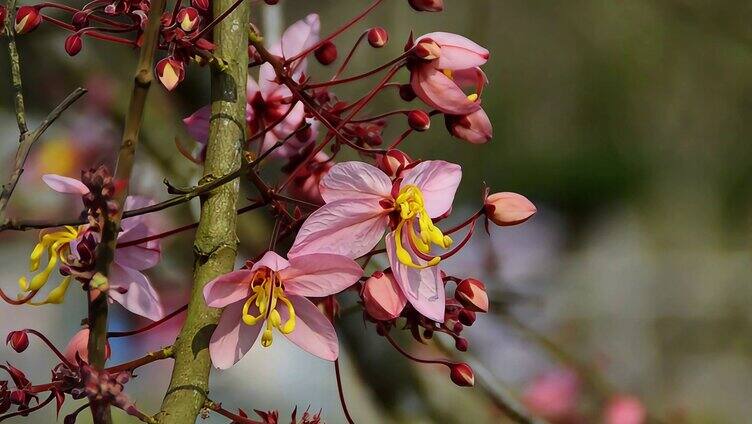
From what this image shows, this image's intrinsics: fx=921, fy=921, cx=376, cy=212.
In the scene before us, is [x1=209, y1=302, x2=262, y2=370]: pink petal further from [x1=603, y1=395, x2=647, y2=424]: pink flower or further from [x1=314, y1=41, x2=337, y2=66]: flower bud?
[x1=603, y1=395, x2=647, y2=424]: pink flower

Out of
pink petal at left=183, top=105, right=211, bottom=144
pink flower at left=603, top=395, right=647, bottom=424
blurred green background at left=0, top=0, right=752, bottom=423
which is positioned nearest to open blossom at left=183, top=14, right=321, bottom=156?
pink petal at left=183, top=105, right=211, bottom=144

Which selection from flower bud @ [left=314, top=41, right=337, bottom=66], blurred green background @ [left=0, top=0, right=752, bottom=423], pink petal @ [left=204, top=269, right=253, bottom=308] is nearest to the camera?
pink petal @ [left=204, top=269, right=253, bottom=308]

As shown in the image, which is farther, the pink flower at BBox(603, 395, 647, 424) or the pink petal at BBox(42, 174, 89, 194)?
the pink flower at BBox(603, 395, 647, 424)

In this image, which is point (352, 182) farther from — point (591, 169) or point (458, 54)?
point (591, 169)

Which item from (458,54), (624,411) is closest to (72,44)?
(458,54)

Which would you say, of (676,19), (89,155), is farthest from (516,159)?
(89,155)

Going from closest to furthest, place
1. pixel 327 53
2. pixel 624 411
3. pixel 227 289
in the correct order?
pixel 227 289 < pixel 327 53 < pixel 624 411
